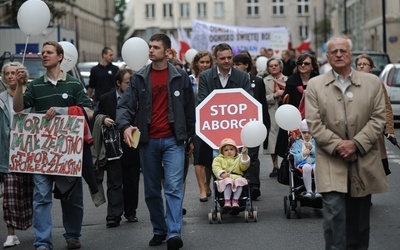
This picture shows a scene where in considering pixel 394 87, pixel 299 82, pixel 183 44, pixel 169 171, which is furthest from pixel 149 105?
pixel 183 44

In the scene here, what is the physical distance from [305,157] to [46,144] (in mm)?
2960

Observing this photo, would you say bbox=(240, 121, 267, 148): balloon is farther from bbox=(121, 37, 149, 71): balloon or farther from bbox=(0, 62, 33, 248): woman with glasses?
bbox=(0, 62, 33, 248): woman with glasses

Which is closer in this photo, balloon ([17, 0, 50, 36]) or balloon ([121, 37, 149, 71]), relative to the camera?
balloon ([17, 0, 50, 36])

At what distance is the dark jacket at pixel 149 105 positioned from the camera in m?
10.2

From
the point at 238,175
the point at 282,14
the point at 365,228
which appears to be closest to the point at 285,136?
the point at 238,175

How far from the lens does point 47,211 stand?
1016 cm

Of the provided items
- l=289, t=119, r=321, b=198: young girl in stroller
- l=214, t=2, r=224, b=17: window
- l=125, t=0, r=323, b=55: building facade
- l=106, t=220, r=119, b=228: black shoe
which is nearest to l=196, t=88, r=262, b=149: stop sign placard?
l=289, t=119, r=321, b=198: young girl in stroller

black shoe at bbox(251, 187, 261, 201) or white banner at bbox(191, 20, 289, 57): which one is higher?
white banner at bbox(191, 20, 289, 57)

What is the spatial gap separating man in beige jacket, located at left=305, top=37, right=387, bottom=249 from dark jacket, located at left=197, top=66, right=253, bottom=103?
4093 mm

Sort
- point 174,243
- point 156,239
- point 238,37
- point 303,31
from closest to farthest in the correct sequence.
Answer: point 174,243
point 156,239
point 238,37
point 303,31

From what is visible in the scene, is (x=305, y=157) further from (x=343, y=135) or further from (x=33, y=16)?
(x=343, y=135)

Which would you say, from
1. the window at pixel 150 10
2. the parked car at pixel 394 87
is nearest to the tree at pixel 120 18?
the window at pixel 150 10

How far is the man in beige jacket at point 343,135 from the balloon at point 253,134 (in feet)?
9.18

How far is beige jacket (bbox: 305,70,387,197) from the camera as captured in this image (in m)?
8.22
